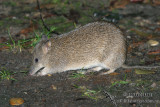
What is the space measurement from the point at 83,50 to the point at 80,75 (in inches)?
23.8

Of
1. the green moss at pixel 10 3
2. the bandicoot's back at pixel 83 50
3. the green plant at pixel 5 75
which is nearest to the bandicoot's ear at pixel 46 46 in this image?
the bandicoot's back at pixel 83 50

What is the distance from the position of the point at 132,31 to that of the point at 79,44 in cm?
274

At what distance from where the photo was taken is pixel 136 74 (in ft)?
19.1

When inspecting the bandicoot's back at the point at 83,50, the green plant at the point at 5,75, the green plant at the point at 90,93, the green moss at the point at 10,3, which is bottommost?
the green plant at the point at 90,93

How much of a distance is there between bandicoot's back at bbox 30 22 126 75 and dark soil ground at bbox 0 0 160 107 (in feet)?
0.82

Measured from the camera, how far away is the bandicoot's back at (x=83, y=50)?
5.71m

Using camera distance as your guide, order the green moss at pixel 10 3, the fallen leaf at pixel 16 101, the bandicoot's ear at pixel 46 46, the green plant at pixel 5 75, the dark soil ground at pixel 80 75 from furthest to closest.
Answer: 1. the green moss at pixel 10 3
2. the bandicoot's ear at pixel 46 46
3. the green plant at pixel 5 75
4. the dark soil ground at pixel 80 75
5. the fallen leaf at pixel 16 101

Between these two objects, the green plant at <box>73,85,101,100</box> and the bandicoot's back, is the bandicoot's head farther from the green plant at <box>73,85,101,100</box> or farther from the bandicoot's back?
the green plant at <box>73,85,101,100</box>

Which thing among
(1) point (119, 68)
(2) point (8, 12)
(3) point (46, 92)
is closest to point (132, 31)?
(1) point (119, 68)

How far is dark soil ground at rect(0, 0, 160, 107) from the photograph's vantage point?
4891 millimetres

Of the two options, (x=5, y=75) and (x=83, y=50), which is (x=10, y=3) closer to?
(x=5, y=75)

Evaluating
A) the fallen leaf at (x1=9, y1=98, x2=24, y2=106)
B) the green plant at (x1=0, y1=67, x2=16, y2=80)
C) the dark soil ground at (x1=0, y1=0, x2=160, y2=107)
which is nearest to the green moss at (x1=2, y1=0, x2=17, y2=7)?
the dark soil ground at (x1=0, y1=0, x2=160, y2=107)

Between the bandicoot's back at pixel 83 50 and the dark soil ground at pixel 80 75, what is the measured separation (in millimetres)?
250

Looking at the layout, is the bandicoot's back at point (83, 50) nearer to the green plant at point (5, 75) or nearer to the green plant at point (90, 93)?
the green plant at point (5, 75)
